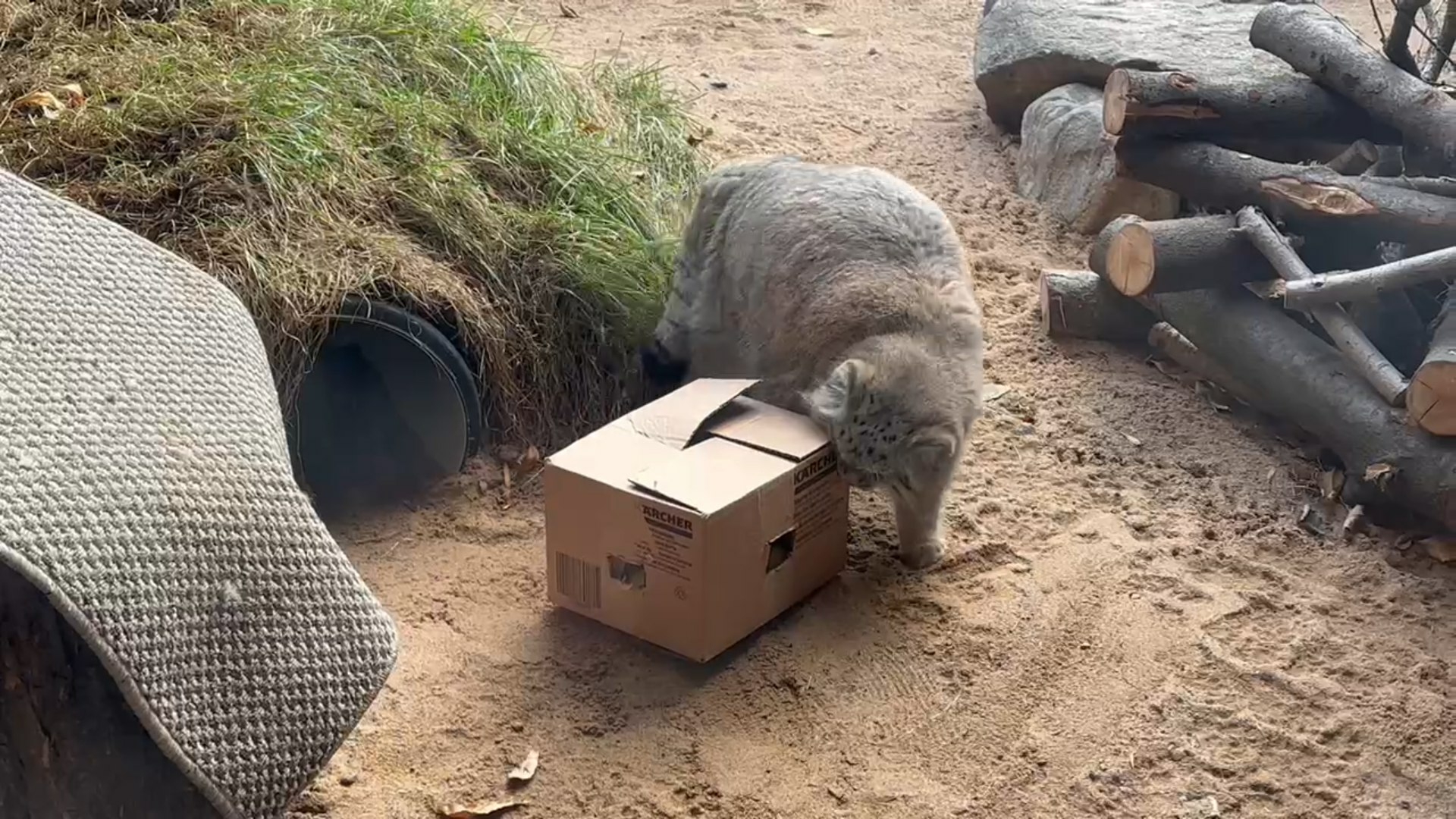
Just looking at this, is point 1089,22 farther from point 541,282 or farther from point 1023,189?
point 541,282

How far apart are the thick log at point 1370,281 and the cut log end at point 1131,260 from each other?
551 mm

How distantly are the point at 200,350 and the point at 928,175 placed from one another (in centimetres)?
487

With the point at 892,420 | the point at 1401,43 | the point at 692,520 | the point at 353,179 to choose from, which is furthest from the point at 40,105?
the point at 1401,43

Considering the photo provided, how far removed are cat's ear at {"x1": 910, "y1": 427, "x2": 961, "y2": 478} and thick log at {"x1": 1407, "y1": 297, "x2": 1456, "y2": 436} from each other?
160cm

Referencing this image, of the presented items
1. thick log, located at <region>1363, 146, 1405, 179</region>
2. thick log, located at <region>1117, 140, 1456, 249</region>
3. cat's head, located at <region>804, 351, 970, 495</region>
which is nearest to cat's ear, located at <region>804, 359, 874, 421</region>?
cat's head, located at <region>804, 351, 970, 495</region>

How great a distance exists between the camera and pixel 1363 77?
5.73m

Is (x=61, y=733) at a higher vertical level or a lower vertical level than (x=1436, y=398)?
higher

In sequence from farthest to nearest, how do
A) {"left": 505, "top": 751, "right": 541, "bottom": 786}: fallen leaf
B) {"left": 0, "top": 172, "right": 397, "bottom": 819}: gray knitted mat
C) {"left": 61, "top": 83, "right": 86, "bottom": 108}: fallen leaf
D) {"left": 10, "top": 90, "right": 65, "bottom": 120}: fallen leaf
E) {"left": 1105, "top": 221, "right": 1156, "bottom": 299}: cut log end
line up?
{"left": 1105, "top": 221, "right": 1156, "bottom": 299}: cut log end < {"left": 61, "top": 83, "right": 86, "bottom": 108}: fallen leaf < {"left": 10, "top": 90, "right": 65, "bottom": 120}: fallen leaf < {"left": 505, "top": 751, "right": 541, "bottom": 786}: fallen leaf < {"left": 0, "top": 172, "right": 397, "bottom": 819}: gray knitted mat

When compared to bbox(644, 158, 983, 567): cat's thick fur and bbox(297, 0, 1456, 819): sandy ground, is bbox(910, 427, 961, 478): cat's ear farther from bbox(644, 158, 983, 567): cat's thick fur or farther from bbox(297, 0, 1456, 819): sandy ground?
bbox(297, 0, 1456, 819): sandy ground

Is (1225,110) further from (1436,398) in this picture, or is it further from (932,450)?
(932,450)

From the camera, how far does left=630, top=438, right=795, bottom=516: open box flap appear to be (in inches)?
154

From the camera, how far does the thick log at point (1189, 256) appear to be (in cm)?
546

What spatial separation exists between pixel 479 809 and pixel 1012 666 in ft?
5.27

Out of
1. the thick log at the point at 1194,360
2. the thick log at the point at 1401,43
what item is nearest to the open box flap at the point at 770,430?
the thick log at the point at 1194,360
